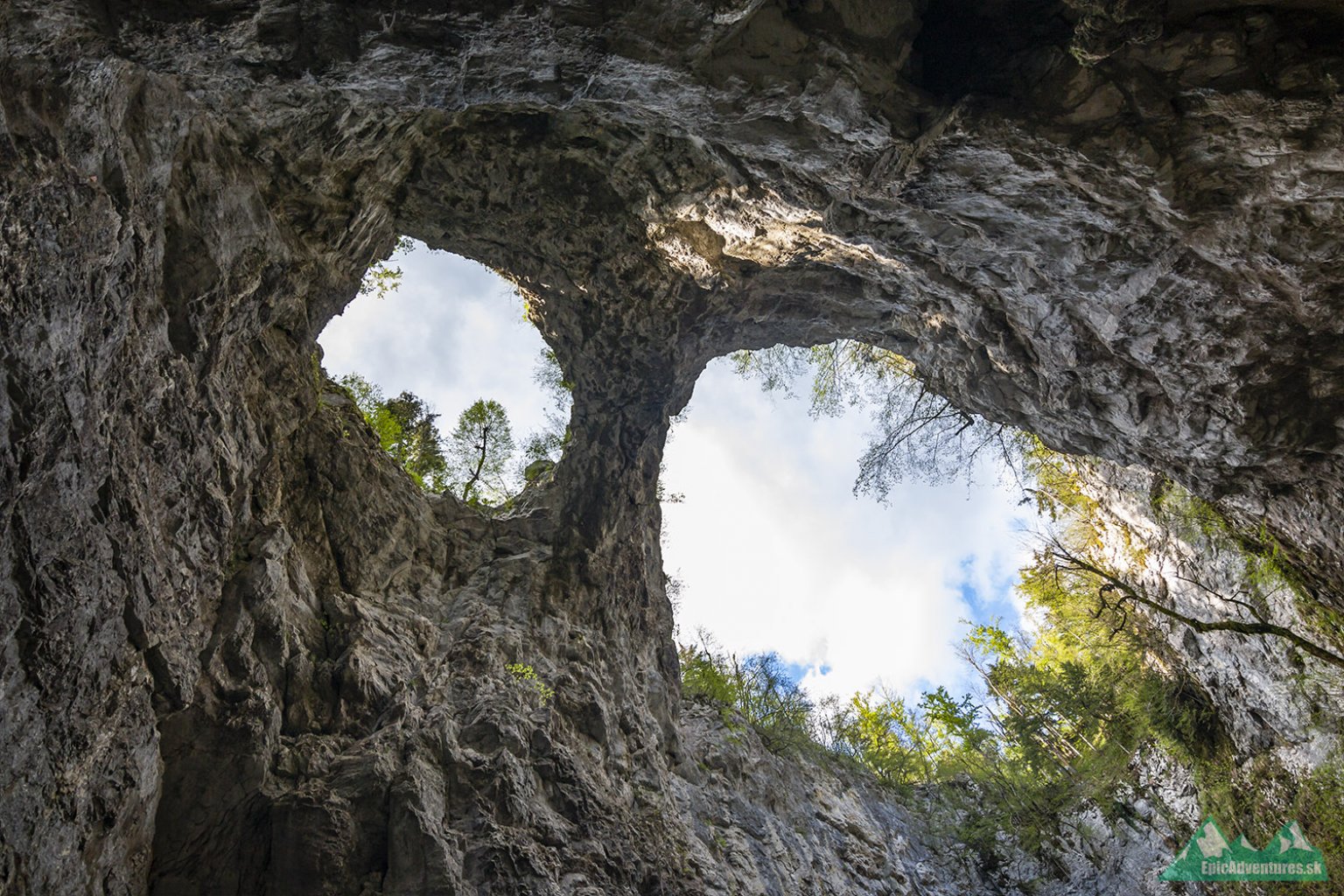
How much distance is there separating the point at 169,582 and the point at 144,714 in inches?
41.9

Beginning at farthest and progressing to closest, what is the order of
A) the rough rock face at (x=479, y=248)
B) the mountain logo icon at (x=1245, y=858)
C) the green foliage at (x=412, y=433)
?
the green foliage at (x=412, y=433), the mountain logo icon at (x=1245, y=858), the rough rock face at (x=479, y=248)

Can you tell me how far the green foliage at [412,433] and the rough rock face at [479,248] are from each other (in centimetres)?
371

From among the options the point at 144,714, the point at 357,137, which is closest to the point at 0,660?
the point at 144,714

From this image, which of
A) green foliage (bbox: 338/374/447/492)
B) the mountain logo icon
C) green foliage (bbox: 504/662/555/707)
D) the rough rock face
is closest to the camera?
the rough rock face

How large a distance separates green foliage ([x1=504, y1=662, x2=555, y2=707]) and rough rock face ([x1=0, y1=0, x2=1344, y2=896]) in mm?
188

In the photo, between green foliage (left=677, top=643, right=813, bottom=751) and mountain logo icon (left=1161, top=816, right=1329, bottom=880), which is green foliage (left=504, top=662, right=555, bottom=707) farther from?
mountain logo icon (left=1161, top=816, right=1329, bottom=880)

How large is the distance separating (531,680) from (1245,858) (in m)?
11.8

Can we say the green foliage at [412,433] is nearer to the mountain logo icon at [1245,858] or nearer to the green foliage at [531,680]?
the green foliage at [531,680]

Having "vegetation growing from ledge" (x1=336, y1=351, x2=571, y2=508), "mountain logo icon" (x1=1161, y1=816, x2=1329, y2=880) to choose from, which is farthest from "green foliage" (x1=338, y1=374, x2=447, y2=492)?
"mountain logo icon" (x1=1161, y1=816, x2=1329, y2=880)

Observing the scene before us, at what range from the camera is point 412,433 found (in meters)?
14.4

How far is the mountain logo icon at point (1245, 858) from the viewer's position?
954cm

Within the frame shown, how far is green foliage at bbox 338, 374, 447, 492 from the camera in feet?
45.4

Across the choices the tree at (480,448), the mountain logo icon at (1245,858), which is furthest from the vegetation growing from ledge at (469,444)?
the mountain logo icon at (1245,858)

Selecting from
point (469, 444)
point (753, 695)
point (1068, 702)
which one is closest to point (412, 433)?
point (469, 444)
